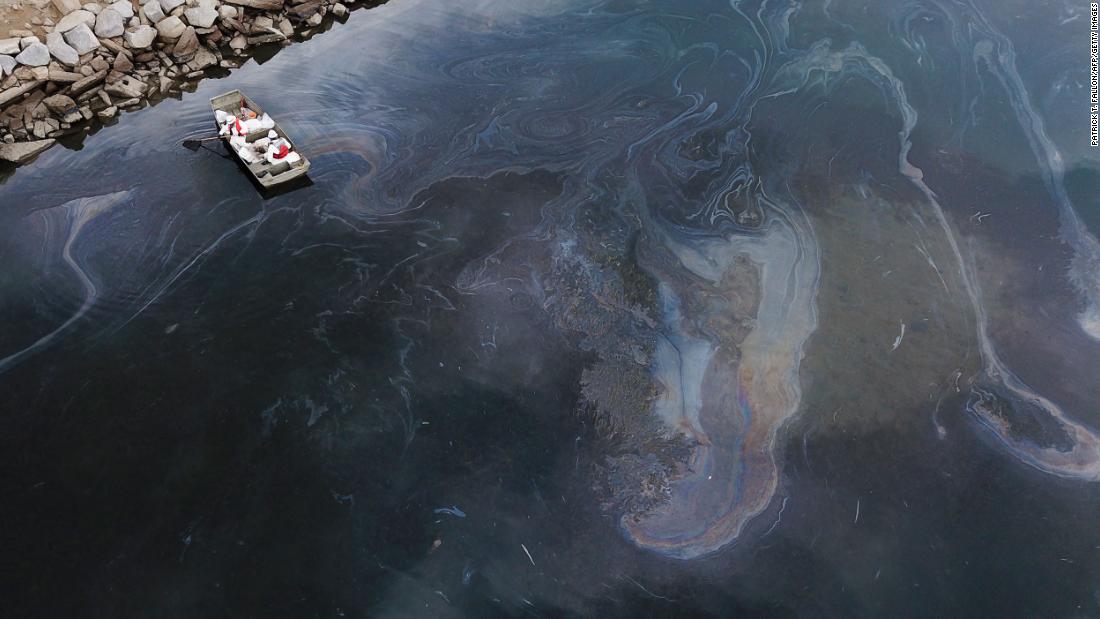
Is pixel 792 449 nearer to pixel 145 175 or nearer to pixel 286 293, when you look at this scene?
pixel 286 293

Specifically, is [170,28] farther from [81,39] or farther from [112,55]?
[81,39]

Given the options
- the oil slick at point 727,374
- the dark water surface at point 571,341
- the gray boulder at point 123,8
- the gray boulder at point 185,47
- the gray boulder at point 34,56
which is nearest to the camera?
the dark water surface at point 571,341

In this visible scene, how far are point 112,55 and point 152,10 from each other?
0.73m

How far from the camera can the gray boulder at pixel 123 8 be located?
9180 millimetres

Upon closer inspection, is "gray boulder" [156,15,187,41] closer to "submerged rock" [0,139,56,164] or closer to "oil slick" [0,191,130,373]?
"submerged rock" [0,139,56,164]

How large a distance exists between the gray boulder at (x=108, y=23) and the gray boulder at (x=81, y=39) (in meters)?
0.14

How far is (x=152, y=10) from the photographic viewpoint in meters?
9.30

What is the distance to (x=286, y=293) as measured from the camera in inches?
282

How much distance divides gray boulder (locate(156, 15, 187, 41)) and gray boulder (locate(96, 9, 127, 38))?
17.1 inches

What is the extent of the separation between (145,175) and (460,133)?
338cm

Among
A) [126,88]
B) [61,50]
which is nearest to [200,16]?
[126,88]

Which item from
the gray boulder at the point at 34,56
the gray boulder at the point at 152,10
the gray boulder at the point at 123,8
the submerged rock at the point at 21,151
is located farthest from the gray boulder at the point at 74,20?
the submerged rock at the point at 21,151

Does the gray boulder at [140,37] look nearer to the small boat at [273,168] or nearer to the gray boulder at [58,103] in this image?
the gray boulder at [58,103]

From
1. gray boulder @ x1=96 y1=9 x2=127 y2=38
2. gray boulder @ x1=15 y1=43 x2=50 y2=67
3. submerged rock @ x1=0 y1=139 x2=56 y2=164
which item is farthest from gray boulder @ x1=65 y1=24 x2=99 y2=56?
submerged rock @ x1=0 y1=139 x2=56 y2=164
